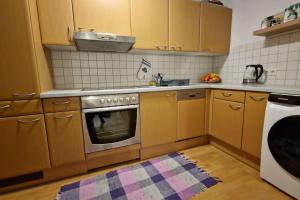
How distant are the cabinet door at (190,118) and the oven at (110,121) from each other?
1.91 ft

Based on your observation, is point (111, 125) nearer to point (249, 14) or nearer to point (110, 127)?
point (110, 127)

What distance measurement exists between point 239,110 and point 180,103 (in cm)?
64

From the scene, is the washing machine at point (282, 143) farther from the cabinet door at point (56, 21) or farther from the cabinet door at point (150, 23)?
the cabinet door at point (56, 21)

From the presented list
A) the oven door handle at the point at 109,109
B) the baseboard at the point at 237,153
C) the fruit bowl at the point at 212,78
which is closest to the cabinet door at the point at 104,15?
the oven door handle at the point at 109,109

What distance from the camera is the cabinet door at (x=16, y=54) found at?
1.18m

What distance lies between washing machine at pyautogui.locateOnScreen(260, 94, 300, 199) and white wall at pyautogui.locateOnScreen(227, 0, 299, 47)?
3.70 feet

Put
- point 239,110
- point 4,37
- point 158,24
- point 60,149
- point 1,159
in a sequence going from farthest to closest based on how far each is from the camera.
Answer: point 158,24 → point 239,110 → point 60,149 → point 1,159 → point 4,37

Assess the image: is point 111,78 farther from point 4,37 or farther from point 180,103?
point 4,37

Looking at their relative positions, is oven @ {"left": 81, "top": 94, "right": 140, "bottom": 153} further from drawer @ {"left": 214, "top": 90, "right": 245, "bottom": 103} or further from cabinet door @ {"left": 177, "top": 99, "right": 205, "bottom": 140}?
drawer @ {"left": 214, "top": 90, "right": 245, "bottom": 103}

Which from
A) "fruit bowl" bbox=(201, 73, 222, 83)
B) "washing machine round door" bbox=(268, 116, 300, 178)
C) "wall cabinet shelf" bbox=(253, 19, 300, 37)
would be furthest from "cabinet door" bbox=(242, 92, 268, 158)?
"fruit bowl" bbox=(201, 73, 222, 83)

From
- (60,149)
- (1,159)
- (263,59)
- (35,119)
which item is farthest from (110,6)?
(263,59)

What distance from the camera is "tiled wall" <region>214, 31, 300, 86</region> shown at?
165 cm

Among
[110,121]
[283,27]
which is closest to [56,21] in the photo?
[110,121]

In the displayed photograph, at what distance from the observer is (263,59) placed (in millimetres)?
Answer: 1928
